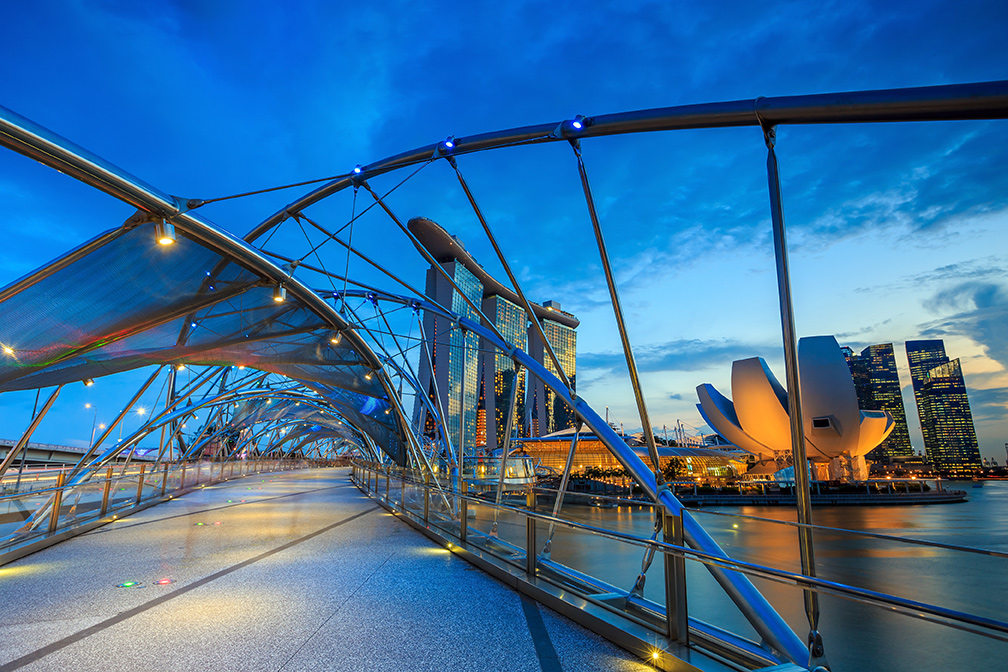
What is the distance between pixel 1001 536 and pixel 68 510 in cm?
2829

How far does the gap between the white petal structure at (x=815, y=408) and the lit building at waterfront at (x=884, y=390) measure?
5582 inches

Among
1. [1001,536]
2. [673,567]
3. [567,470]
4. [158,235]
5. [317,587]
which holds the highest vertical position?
[158,235]

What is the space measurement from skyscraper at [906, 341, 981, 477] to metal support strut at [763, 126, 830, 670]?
210891 millimetres

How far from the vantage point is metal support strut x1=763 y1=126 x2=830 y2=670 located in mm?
3658

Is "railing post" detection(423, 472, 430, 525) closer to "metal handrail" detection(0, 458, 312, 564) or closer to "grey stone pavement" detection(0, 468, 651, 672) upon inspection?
"grey stone pavement" detection(0, 468, 651, 672)

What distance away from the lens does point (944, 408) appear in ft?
577

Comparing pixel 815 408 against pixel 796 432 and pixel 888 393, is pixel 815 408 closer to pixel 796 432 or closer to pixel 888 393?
pixel 796 432

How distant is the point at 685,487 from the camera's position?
131 ft

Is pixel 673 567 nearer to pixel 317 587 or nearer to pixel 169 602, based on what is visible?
pixel 317 587

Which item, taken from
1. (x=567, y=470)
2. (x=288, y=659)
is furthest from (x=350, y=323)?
(x=288, y=659)

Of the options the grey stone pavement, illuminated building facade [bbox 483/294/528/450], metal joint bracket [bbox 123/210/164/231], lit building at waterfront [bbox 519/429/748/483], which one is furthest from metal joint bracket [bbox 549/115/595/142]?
illuminated building facade [bbox 483/294/528/450]

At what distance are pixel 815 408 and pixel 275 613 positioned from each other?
165ft

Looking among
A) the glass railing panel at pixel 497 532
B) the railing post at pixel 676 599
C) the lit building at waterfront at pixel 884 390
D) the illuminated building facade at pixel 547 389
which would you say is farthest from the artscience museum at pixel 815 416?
the lit building at waterfront at pixel 884 390

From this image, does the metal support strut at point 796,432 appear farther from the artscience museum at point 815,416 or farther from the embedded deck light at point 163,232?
the artscience museum at point 815,416
